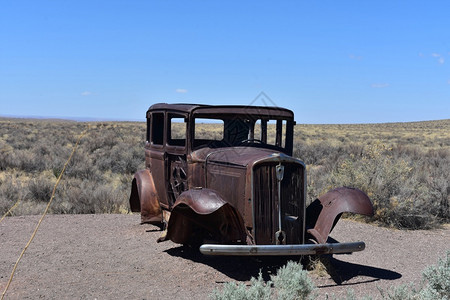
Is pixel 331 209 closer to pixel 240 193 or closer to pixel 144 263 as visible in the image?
pixel 240 193

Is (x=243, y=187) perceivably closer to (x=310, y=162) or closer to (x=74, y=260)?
(x=74, y=260)

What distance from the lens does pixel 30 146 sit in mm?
26953

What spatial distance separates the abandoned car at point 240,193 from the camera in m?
6.27

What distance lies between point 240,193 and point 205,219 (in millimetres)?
724

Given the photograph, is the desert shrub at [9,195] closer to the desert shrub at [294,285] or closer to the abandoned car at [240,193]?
the abandoned car at [240,193]

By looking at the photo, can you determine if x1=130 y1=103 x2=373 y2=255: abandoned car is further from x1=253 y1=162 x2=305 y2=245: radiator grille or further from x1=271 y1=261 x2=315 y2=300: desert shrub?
x1=271 y1=261 x2=315 y2=300: desert shrub

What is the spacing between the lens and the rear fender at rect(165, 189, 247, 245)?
623cm

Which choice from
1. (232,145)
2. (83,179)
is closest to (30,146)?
(83,179)

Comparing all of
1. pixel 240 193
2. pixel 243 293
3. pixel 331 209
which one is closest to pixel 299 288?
pixel 243 293

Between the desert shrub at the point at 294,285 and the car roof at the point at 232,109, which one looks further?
the car roof at the point at 232,109

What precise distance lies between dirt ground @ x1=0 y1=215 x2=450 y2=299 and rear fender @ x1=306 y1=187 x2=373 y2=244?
23.3 inches

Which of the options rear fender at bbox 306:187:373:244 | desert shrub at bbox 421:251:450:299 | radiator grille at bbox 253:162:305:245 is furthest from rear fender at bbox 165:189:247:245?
desert shrub at bbox 421:251:450:299

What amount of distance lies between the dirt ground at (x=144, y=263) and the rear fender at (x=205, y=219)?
435 mm

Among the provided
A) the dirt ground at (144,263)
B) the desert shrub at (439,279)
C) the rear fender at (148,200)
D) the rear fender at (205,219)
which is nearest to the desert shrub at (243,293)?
the desert shrub at (439,279)
